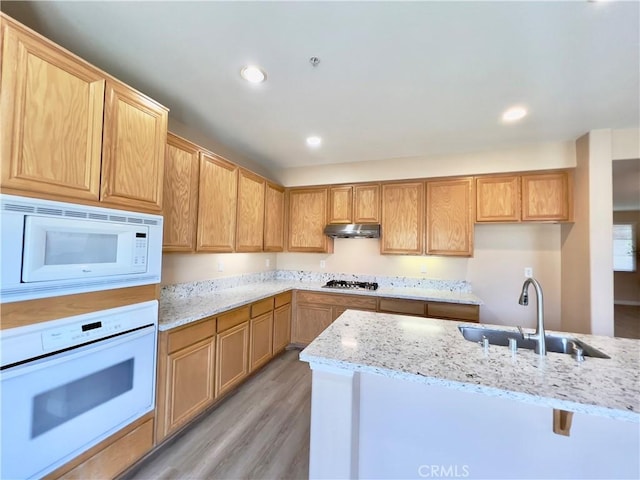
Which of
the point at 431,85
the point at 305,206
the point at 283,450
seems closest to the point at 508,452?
the point at 283,450

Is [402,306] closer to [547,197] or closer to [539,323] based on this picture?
[539,323]

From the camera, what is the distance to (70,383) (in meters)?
1.27

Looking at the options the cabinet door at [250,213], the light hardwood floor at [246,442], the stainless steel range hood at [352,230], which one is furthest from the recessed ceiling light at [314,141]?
the light hardwood floor at [246,442]

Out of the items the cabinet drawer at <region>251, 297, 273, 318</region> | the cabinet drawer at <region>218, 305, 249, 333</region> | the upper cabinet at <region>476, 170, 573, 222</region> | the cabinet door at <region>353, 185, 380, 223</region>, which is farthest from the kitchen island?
the cabinet door at <region>353, 185, 380, 223</region>

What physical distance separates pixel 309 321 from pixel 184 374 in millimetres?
1876

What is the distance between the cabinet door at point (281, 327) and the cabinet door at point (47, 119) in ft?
7.73

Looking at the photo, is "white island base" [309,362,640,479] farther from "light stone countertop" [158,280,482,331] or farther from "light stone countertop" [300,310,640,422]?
"light stone countertop" [158,280,482,331]

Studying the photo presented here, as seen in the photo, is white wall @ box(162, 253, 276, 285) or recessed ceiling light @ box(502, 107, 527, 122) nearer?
recessed ceiling light @ box(502, 107, 527, 122)

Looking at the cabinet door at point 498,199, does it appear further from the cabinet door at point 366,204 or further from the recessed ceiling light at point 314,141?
the recessed ceiling light at point 314,141

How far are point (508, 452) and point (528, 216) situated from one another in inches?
107

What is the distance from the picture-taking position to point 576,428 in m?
1.10

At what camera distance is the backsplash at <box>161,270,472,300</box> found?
262cm

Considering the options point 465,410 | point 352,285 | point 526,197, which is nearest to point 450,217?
point 526,197

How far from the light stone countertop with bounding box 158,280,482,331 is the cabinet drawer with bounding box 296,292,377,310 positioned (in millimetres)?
77
